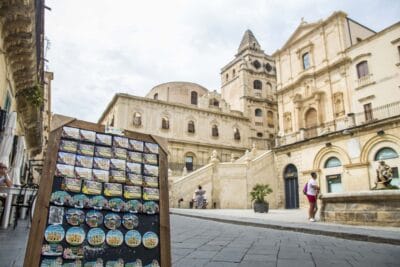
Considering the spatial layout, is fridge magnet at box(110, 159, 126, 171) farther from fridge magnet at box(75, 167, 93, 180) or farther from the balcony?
the balcony

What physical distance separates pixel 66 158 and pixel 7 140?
6783mm

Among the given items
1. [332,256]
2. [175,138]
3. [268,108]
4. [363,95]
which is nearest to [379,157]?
[363,95]

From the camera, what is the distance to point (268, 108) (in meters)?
42.8

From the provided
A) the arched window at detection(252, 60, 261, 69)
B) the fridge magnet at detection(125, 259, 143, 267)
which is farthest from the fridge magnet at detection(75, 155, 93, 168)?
the arched window at detection(252, 60, 261, 69)

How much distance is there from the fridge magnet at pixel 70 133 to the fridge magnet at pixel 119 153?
0.37 meters

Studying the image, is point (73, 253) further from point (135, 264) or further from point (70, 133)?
point (70, 133)

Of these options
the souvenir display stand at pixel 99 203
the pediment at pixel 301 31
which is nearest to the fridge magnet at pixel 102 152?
the souvenir display stand at pixel 99 203

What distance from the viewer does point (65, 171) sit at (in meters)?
2.64

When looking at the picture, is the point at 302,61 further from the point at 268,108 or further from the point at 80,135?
the point at 80,135

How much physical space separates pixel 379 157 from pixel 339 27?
12.7 meters

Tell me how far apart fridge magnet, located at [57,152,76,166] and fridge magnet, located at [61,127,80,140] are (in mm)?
179

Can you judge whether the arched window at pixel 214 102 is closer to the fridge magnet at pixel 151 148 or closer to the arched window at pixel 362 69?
the arched window at pixel 362 69

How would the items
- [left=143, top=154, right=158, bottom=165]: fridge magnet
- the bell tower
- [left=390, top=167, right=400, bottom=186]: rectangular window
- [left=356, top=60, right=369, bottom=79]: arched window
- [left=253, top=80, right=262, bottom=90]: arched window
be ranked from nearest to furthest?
[left=143, top=154, right=158, bottom=165]: fridge magnet, [left=390, top=167, right=400, bottom=186]: rectangular window, [left=356, top=60, right=369, bottom=79]: arched window, the bell tower, [left=253, top=80, right=262, bottom=90]: arched window

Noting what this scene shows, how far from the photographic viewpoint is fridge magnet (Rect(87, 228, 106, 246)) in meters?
2.48
